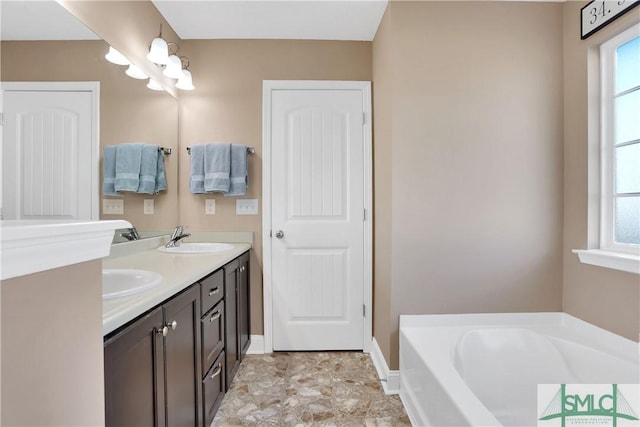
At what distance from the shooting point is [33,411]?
459 millimetres

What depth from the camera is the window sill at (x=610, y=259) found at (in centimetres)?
134

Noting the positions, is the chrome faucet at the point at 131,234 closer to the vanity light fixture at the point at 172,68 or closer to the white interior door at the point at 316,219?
the white interior door at the point at 316,219

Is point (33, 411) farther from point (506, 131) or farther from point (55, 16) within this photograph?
point (506, 131)

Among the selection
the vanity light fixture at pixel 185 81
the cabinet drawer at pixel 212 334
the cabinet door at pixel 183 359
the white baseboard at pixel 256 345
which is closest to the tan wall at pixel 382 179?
the white baseboard at pixel 256 345

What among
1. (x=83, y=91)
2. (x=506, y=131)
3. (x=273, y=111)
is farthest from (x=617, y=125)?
(x=83, y=91)

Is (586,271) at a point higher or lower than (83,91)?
lower

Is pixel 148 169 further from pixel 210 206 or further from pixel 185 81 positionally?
pixel 185 81

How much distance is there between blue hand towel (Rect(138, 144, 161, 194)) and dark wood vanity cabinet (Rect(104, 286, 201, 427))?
0.92 m

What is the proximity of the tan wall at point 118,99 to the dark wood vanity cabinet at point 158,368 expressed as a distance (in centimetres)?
74

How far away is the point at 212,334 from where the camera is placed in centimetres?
151

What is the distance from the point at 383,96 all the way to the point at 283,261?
138cm

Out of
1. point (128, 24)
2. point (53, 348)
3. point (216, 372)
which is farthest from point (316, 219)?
point (53, 348)

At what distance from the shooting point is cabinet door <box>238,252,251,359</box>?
80.2 inches

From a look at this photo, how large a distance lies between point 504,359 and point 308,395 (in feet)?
3.65
